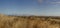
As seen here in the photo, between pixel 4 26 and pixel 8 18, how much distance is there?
0.39 m

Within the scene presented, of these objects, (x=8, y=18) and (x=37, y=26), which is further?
(x=8, y=18)

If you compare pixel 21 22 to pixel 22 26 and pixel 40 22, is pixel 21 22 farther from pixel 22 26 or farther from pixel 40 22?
pixel 40 22

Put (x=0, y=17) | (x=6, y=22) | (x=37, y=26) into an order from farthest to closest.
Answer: (x=0, y=17) → (x=6, y=22) → (x=37, y=26)

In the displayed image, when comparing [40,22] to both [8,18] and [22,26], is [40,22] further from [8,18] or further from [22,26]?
[8,18]

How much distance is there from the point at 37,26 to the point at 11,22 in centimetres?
86

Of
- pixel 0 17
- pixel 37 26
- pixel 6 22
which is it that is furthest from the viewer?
pixel 0 17

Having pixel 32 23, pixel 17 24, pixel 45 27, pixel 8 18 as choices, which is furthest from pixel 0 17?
pixel 45 27

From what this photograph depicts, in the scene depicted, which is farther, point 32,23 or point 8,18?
point 8,18

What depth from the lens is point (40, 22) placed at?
462cm

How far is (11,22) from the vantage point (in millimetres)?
4777

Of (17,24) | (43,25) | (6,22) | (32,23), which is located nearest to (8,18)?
(6,22)

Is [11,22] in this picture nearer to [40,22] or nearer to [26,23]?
[26,23]

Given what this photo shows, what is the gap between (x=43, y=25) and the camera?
14.9ft

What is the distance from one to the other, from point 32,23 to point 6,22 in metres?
0.88
